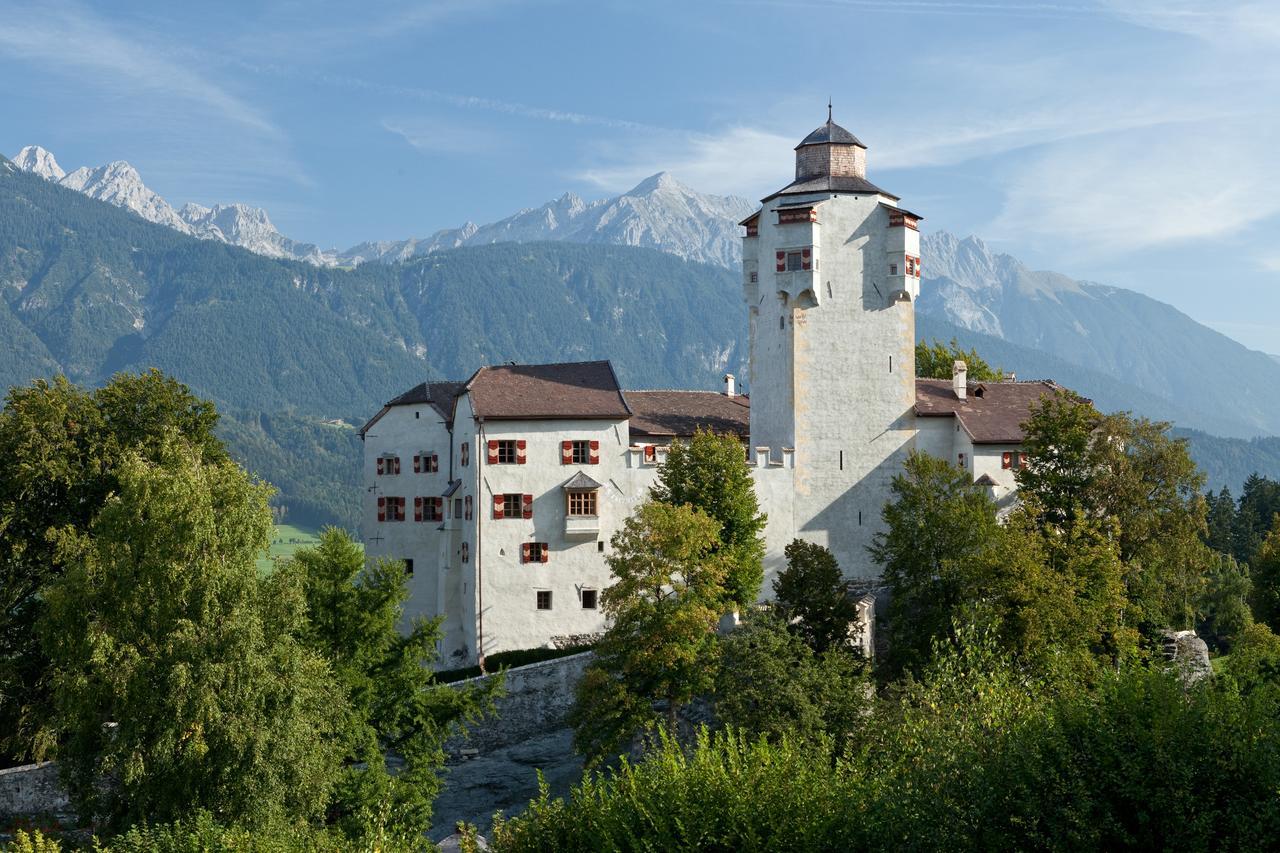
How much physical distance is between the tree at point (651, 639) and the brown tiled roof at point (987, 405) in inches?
757

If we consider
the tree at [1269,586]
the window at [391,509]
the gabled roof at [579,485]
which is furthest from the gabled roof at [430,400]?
the tree at [1269,586]

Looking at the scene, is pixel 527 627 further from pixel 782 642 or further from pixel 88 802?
pixel 88 802

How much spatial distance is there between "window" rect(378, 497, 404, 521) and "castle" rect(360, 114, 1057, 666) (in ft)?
0.24

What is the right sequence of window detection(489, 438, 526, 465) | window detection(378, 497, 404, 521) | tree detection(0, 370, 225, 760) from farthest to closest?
1. window detection(378, 497, 404, 521)
2. window detection(489, 438, 526, 465)
3. tree detection(0, 370, 225, 760)

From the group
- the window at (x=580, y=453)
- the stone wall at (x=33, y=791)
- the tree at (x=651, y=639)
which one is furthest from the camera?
the window at (x=580, y=453)

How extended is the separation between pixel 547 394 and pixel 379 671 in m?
19.8

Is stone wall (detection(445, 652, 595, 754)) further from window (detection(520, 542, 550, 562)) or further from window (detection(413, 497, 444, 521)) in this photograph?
window (detection(413, 497, 444, 521))

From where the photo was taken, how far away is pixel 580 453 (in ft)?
213

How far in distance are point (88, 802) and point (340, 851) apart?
9138 mm

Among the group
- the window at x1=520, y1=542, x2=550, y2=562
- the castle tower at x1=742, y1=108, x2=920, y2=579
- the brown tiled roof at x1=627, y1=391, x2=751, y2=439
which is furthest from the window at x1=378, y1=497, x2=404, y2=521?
the castle tower at x1=742, y1=108, x2=920, y2=579

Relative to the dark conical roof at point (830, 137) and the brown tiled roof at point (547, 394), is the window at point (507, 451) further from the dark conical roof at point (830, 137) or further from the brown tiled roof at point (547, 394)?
the dark conical roof at point (830, 137)

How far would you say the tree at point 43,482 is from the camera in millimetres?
51906

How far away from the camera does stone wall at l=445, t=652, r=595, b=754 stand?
58.4m

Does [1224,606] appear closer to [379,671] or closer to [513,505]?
[513,505]
